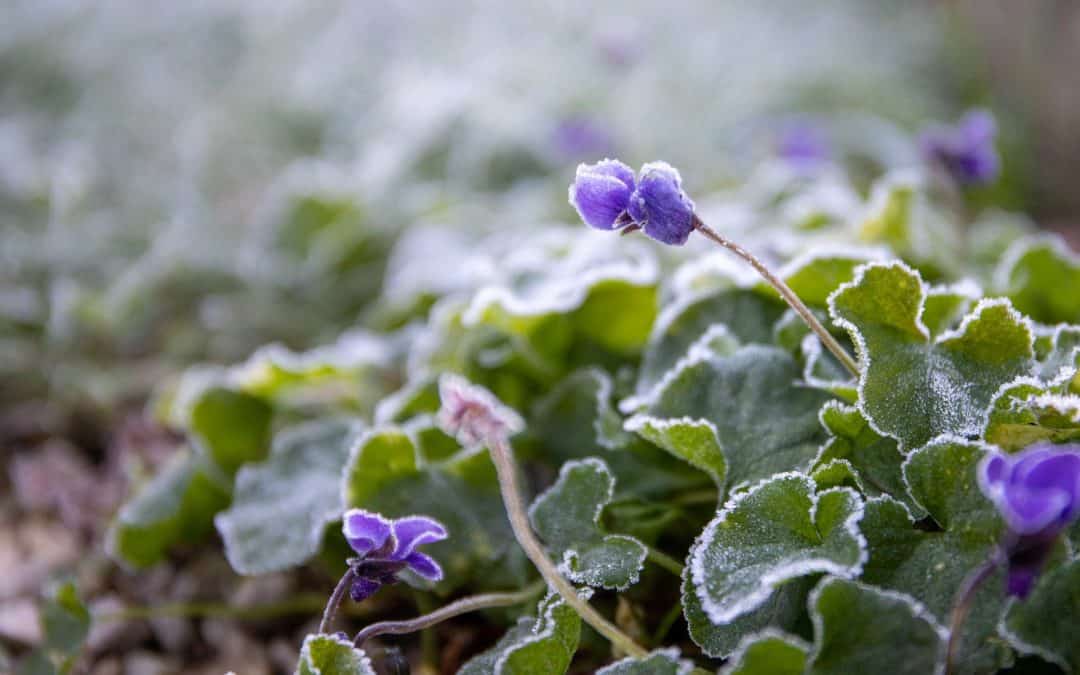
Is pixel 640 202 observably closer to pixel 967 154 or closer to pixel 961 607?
pixel 961 607

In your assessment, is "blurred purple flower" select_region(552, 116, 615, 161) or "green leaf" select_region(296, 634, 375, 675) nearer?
"green leaf" select_region(296, 634, 375, 675)

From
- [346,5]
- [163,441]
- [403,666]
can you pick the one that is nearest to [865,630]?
[403,666]

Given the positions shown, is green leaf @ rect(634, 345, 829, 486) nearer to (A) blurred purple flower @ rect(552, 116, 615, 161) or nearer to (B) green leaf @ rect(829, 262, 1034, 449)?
(B) green leaf @ rect(829, 262, 1034, 449)

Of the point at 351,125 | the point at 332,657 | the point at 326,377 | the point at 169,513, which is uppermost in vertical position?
the point at 332,657

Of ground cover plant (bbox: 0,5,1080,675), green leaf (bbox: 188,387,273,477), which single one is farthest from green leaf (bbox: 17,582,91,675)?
green leaf (bbox: 188,387,273,477)

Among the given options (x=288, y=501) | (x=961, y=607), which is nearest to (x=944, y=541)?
(x=961, y=607)

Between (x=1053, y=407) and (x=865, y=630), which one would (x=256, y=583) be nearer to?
(x=865, y=630)
